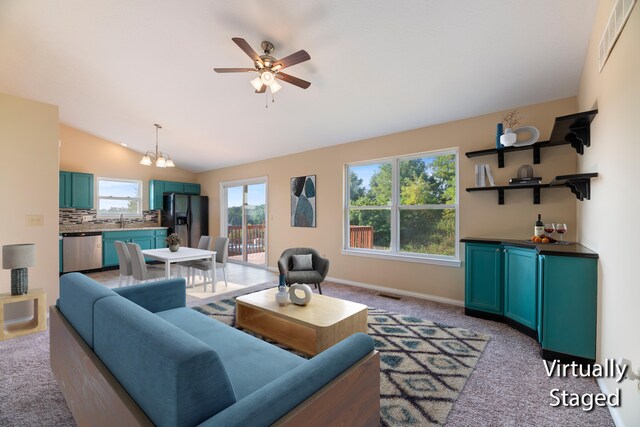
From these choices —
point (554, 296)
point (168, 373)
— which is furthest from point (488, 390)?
point (168, 373)

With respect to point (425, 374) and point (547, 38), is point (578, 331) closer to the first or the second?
point (425, 374)

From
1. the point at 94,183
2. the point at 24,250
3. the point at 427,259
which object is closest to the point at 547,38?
the point at 427,259

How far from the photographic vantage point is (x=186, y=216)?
704 cm

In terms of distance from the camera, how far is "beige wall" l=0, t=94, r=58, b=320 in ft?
10.9

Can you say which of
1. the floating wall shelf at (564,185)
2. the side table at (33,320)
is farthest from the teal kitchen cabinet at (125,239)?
the floating wall shelf at (564,185)

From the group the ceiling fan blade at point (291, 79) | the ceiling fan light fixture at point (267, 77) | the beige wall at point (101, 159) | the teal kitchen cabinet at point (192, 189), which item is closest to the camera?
the ceiling fan light fixture at point (267, 77)

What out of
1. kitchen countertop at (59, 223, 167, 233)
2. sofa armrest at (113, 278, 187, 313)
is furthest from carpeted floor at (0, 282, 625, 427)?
kitchen countertop at (59, 223, 167, 233)

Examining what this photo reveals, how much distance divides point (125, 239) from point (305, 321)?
566cm

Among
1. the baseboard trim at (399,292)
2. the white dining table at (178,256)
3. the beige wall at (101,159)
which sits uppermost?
the beige wall at (101,159)

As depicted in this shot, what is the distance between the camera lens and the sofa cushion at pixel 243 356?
1.38 metres

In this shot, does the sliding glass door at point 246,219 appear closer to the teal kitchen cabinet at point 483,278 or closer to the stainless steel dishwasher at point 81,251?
the stainless steel dishwasher at point 81,251

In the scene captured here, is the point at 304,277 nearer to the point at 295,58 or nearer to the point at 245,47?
the point at 295,58

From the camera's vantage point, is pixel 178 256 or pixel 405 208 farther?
pixel 405 208

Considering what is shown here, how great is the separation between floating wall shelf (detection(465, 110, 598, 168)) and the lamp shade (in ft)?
16.7
